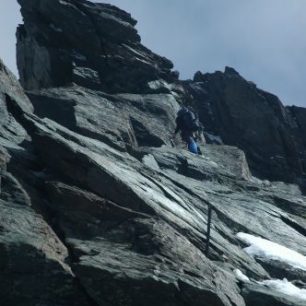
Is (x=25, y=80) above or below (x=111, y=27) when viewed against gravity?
below

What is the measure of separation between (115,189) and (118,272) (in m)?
4.36

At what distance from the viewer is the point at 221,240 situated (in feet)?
80.8

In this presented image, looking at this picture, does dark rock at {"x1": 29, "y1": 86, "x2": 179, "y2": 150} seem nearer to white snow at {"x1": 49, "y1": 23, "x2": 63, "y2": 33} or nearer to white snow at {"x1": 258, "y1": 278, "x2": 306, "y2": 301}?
white snow at {"x1": 49, "y1": 23, "x2": 63, "y2": 33}

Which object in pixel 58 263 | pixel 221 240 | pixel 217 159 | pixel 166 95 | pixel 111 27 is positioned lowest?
pixel 58 263

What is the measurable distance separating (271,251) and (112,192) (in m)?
6.98

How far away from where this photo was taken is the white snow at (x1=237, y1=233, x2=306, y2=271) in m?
25.0

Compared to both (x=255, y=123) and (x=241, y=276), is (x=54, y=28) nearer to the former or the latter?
(x=255, y=123)

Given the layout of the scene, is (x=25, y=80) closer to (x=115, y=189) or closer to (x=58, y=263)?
(x=115, y=189)

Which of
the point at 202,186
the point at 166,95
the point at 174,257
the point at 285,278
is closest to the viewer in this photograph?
the point at 174,257

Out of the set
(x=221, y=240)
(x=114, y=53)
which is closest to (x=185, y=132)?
(x=114, y=53)

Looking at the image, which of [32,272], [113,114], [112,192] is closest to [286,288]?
[112,192]

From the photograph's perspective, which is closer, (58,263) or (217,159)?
(58,263)

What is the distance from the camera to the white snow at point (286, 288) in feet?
72.3

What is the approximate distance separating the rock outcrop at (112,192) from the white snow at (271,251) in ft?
1.26
